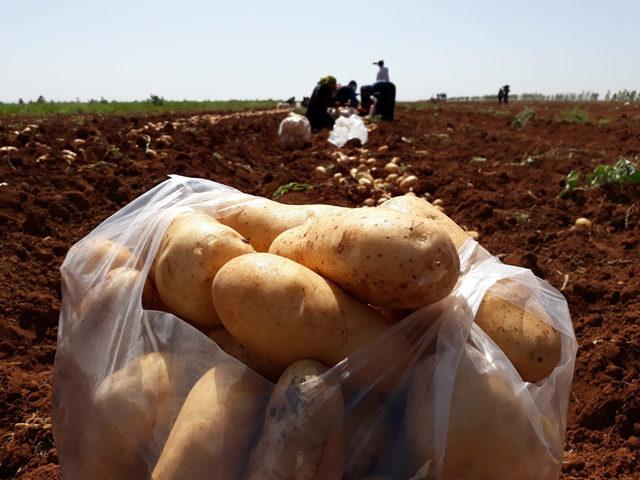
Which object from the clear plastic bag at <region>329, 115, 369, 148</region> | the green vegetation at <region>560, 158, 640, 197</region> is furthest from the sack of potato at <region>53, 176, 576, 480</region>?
the clear plastic bag at <region>329, 115, 369, 148</region>

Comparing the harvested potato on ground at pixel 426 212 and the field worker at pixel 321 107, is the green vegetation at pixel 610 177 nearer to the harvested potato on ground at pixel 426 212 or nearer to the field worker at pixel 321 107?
the harvested potato on ground at pixel 426 212

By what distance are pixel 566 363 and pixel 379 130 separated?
1017cm

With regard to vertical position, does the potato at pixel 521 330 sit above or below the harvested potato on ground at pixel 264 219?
below

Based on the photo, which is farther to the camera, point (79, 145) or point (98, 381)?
point (79, 145)

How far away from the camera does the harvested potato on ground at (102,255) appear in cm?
195

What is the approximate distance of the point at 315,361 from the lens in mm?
1464

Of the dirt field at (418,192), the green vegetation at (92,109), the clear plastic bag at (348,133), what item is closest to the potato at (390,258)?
the dirt field at (418,192)

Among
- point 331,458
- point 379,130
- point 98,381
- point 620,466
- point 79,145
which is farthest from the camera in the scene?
point 379,130

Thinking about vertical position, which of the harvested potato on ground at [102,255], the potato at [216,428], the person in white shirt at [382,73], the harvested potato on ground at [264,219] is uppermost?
the person in white shirt at [382,73]

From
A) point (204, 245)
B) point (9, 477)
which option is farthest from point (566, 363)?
point (9, 477)

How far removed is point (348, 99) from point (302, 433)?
16.2 metres

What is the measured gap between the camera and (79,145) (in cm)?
722

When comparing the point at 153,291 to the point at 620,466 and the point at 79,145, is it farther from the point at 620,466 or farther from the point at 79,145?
the point at 79,145

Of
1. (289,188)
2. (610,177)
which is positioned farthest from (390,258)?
(610,177)
